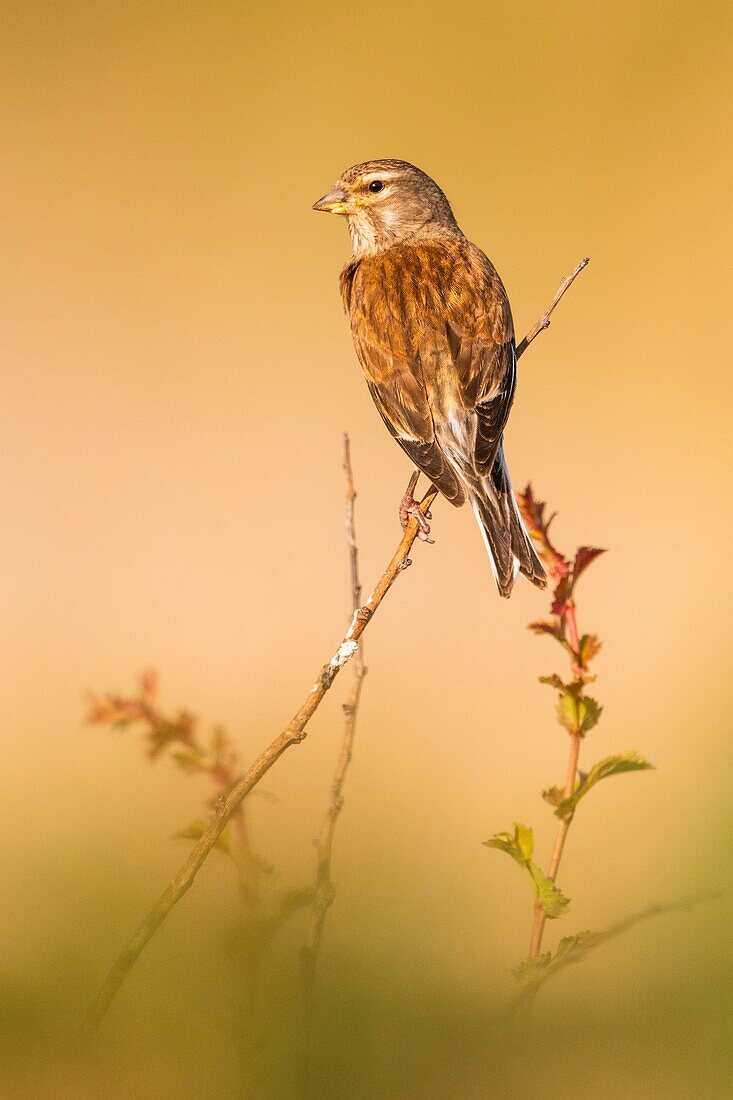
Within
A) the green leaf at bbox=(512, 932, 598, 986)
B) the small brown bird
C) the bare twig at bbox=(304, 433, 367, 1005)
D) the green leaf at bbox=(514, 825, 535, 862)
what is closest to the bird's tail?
the small brown bird

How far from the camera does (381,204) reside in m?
2.80

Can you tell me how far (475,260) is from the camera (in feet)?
8.27

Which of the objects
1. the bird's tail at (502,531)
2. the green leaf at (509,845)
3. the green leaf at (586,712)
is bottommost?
the green leaf at (509,845)

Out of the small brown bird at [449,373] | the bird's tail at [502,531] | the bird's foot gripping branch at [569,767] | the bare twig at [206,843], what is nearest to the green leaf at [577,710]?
the bird's foot gripping branch at [569,767]

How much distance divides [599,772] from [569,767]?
0.10 ft

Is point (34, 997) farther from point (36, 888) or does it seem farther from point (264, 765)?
point (36, 888)

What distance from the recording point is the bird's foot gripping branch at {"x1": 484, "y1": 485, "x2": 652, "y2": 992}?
3.03ft

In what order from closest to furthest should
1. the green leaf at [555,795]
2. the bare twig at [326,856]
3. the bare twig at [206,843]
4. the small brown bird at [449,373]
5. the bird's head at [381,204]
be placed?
the bare twig at [206,843] < the bare twig at [326,856] < the green leaf at [555,795] < the small brown bird at [449,373] < the bird's head at [381,204]

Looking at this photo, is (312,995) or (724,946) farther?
(724,946)

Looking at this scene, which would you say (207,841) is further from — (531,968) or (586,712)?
(586,712)

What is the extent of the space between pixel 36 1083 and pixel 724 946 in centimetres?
84

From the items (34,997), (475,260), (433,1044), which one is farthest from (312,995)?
(475,260)

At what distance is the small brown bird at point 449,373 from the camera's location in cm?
210

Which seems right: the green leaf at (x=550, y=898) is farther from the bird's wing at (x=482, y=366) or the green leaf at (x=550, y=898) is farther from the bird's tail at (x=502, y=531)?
the bird's wing at (x=482, y=366)
